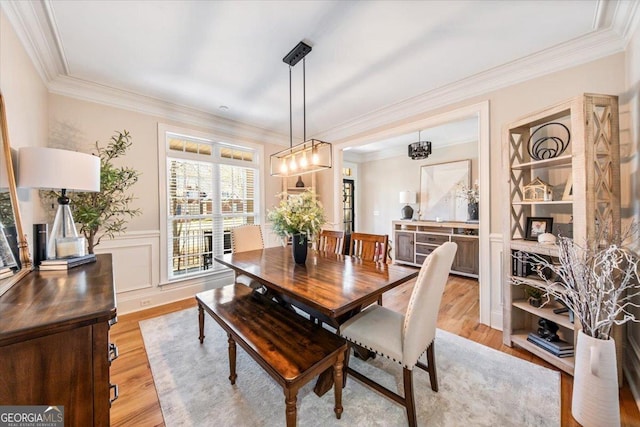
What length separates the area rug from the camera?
1.47 metres

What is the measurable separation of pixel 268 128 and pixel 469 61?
295 centimetres

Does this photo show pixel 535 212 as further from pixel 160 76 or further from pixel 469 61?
pixel 160 76

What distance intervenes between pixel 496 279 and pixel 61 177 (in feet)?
12.2

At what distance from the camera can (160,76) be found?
2.52m

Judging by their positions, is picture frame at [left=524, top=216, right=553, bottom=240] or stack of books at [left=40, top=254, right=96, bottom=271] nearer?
stack of books at [left=40, top=254, right=96, bottom=271]

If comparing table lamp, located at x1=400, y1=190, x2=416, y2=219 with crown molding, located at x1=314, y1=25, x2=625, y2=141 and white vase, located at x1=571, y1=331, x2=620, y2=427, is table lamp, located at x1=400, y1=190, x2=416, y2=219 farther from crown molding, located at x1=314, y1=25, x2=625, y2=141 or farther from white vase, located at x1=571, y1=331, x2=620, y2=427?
white vase, located at x1=571, y1=331, x2=620, y2=427

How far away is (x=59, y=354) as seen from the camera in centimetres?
83

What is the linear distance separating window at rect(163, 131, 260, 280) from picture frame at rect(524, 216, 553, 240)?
3.62 meters

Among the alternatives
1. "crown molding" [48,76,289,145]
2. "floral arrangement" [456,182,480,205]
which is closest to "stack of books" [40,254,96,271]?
"crown molding" [48,76,289,145]

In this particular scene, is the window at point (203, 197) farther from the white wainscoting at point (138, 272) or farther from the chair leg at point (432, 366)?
the chair leg at point (432, 366)

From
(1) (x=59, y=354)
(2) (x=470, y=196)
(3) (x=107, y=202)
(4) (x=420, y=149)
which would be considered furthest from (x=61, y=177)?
(2) (x=470, y=196)

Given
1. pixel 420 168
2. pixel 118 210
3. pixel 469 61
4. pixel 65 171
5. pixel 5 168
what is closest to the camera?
pixel 5 168

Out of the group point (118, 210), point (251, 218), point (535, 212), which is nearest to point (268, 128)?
point (251, 218)

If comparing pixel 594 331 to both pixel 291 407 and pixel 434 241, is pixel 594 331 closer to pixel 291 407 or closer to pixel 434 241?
Answer: pixel 291 407
